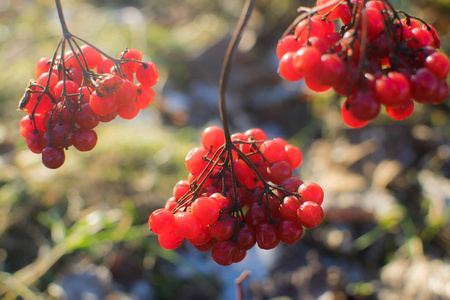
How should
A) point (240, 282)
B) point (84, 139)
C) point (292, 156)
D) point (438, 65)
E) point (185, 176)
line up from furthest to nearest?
point (185, 176), point (240, 282), point (292, 156), point (84, 139), point (438, 65)

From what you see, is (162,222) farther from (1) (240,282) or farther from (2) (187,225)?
(1) (240,282)

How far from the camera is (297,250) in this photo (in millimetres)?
2867

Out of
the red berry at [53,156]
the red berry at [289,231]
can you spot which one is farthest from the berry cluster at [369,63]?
the red berry at [53,156]

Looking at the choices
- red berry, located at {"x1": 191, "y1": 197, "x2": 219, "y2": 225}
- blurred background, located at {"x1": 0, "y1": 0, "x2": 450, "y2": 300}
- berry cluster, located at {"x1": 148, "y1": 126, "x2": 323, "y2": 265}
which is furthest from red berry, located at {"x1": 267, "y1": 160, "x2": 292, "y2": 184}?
blurred background, located at {"x1": 0, "y1": 0, "x2": 450, "y2": 300}

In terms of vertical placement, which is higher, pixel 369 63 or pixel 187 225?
pixel 369 63

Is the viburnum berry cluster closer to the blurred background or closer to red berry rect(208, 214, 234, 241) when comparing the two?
red berry rect(208, 214, 234, 241)

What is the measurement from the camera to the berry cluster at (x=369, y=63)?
955 mm

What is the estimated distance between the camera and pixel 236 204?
115 centimetres

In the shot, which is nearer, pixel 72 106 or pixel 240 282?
pixel 72 106

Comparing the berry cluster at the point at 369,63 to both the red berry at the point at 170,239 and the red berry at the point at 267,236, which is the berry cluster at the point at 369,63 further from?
the red berry at the point at 170,239

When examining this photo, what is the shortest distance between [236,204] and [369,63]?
54cm

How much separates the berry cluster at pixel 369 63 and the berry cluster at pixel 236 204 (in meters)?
0.28

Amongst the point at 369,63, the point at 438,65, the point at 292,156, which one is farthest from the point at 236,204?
the point at 438,65

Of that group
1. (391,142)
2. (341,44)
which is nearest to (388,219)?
(391,142)
